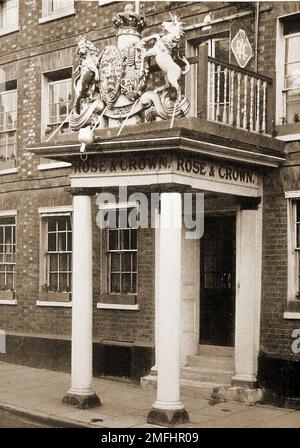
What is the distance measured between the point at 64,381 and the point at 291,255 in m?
5.05

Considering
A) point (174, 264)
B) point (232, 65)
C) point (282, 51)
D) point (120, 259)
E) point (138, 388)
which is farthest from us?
point (120, 259)

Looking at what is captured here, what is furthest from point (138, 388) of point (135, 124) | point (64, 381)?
point (135, 124)

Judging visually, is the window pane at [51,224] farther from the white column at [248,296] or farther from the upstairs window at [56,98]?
the white column at [248,296]

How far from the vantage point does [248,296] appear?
11664 millimetres

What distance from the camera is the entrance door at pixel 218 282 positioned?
41.3ft

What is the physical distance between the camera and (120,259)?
14.1 meters

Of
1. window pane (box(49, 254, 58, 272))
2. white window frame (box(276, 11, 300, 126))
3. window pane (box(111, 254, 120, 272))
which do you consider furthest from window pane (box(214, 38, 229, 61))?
window pane (box(49, 254, 58, 272))

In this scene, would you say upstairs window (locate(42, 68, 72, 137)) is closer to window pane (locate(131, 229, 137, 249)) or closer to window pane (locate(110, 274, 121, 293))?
window pane (locate(131, 229, 137, 249))

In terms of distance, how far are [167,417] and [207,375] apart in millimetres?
2499

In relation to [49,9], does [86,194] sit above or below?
below

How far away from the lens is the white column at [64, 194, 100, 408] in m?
10.9

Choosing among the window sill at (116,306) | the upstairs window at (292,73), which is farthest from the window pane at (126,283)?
the upstairs window at (292,73)

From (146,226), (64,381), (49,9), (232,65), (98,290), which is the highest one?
(49,9)
